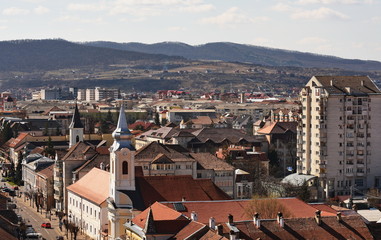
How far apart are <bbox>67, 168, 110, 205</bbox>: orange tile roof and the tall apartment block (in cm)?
3776

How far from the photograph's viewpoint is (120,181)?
79375 mm

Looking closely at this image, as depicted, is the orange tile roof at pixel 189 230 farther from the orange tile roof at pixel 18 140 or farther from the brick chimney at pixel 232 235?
the orange tile roof at pixel 18 140

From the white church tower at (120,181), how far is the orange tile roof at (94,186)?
7.97m

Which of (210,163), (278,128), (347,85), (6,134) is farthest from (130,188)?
(6,134)

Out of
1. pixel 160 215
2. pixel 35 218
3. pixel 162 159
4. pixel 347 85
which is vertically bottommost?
pixel 35 218

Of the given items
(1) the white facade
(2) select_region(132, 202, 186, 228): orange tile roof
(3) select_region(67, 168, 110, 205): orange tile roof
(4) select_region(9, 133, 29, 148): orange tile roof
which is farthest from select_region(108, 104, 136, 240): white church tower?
(4) select_region(9, 133, 29, 148): orange tile roof

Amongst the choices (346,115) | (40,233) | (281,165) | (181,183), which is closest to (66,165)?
(40,233)

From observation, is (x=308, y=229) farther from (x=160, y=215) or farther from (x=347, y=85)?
(x=347, y=85)

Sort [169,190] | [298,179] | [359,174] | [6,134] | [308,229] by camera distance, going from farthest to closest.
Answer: [6,134] < [359,174] < [298,179] < [169,190] < [308,229]

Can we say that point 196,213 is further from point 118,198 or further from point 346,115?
point 346,115

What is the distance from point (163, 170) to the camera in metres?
107

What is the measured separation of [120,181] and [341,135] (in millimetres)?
54375

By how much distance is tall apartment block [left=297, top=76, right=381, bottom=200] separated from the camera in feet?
414

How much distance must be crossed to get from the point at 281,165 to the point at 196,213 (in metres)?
85.4
